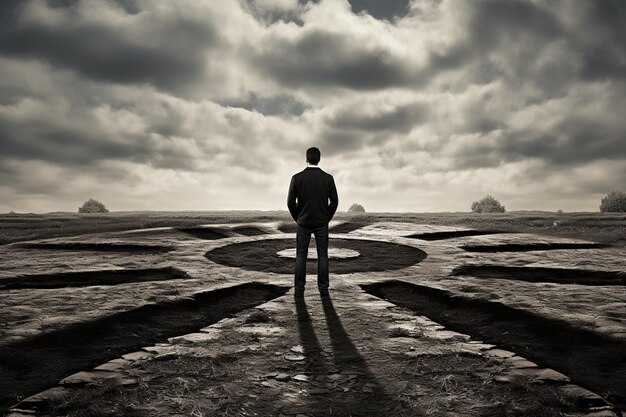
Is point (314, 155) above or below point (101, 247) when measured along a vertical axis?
above

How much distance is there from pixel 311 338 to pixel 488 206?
4062 cm

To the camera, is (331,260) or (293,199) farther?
(331,260)

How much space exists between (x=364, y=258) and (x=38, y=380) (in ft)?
24.4

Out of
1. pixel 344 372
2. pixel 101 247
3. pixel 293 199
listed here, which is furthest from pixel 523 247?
pixel 101 247

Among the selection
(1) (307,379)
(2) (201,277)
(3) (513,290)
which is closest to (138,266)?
(2) (201,277)

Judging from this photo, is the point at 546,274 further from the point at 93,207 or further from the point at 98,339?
the point at 93,207

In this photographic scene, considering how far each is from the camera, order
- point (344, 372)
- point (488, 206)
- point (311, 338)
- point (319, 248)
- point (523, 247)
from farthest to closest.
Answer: point (488, 206) → point (523, 247) → point (319, 248) → point (311, 338) → point (344, 372)

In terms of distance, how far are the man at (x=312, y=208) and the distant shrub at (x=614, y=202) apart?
36.6 metres

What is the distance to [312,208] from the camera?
22.1ft

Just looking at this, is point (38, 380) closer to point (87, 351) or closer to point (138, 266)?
point (87, 351)

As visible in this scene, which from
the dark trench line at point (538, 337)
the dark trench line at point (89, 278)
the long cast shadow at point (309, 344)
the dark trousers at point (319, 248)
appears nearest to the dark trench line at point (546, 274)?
the dark trench line at point (538, 337)

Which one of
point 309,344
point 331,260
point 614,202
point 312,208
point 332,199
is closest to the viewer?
point 309,344

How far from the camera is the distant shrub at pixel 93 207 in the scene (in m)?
42.8

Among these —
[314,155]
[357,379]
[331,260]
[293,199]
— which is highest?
[314,155]
